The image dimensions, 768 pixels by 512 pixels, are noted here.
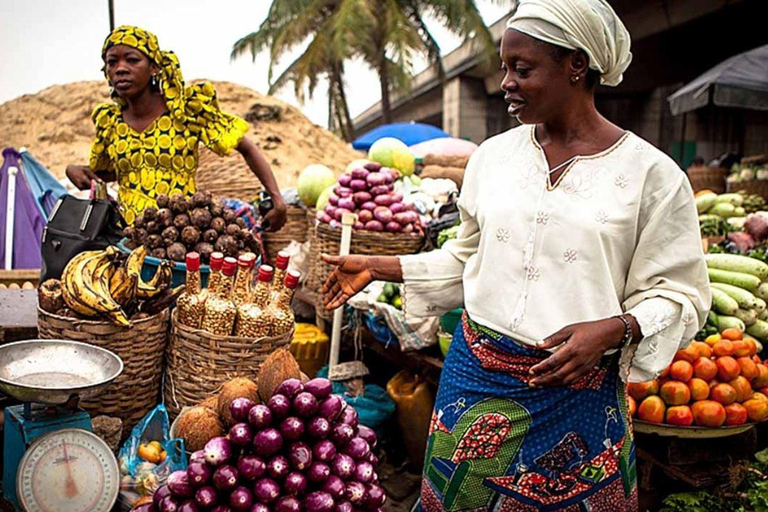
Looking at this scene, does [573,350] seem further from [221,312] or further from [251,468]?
[221,312]

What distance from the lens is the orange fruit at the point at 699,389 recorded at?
2715mm

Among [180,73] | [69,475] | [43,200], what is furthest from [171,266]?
[43,200]

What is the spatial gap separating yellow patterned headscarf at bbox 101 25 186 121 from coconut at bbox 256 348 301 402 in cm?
191

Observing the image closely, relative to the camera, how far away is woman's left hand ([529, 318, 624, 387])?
1382 mm

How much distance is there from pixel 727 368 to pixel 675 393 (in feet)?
0.97

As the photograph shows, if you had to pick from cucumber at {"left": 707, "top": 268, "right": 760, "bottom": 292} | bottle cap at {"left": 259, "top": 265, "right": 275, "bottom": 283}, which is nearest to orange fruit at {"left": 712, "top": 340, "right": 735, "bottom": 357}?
cucumber at {"left": 707, "top": 268, "right": 760, "bottom": 292}

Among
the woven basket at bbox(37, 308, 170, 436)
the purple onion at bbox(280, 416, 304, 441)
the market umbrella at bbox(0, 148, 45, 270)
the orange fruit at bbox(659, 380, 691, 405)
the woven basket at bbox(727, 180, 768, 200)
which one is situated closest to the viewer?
the purple onion at bbox(280, 416, 304, 441)

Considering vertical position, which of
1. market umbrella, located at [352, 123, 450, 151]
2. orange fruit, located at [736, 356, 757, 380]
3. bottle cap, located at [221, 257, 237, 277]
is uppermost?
market umbrella, located at [352, 123, 450, 151]

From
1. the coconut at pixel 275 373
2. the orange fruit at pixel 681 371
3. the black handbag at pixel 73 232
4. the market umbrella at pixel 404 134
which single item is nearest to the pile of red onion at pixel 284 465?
the coconut at pixel 275 373

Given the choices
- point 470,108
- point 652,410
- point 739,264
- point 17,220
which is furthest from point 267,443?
point 470,108

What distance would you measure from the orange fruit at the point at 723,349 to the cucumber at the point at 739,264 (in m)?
0.69

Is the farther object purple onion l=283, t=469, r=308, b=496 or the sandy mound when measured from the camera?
the sandy mound

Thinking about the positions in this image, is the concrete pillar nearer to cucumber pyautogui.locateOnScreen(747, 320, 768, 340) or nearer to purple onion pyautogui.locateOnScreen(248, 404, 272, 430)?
cucumber pyautogui.locateOnScreen(747, 320, 768, 340)

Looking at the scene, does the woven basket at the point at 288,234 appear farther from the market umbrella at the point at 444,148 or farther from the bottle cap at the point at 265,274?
the market umbrella at the point at 444,148
